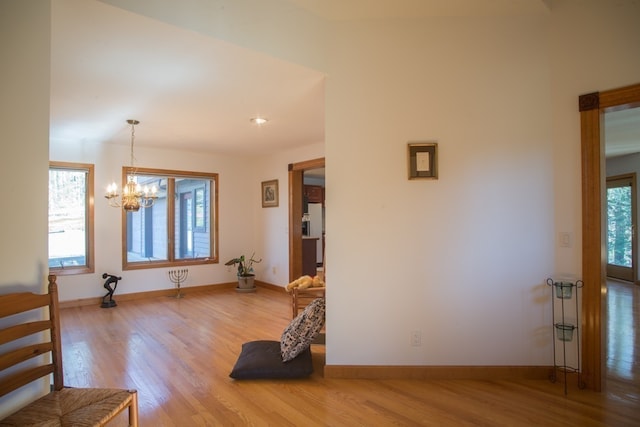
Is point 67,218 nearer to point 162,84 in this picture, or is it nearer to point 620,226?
point 162,84

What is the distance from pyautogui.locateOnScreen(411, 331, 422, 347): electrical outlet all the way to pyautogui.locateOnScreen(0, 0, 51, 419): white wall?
2356 mm

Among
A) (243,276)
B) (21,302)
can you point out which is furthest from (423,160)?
(243,276)

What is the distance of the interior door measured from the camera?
21.8ft

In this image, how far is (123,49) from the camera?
7.73 feet

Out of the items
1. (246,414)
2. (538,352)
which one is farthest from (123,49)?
(538,352)

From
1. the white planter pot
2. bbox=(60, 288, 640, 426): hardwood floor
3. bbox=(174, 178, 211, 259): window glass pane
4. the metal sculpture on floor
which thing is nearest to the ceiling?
bbox=(174, 178, 211, 259): window glass pane

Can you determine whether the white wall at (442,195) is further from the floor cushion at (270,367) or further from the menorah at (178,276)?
the menorah at (178,276)

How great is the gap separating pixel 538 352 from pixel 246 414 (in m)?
2.26

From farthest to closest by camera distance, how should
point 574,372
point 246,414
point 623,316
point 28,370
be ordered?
point 623,316 < point 574,372 < point 246,414 < point 28,370

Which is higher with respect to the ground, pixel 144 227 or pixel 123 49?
pixel 123 49

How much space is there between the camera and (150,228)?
6.03 meters

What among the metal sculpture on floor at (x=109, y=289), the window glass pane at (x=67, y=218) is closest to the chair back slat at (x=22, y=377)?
the metal sculpture on floor at (x=109, y=289)

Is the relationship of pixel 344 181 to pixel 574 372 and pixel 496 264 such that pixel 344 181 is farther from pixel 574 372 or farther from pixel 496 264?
pixel 574 372

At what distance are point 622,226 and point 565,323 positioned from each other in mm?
6135
